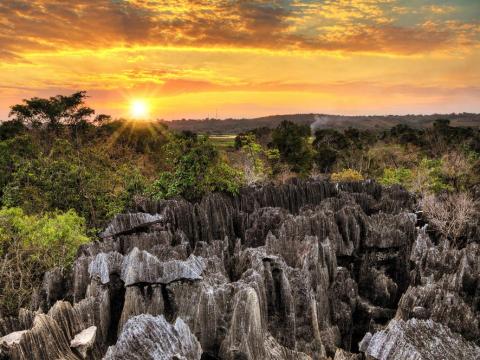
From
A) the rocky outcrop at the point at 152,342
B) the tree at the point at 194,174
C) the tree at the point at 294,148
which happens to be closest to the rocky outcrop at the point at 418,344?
the rocky outcrop at the point at 152,342

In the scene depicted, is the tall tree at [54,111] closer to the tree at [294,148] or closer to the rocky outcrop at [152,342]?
the tree at [294,148]

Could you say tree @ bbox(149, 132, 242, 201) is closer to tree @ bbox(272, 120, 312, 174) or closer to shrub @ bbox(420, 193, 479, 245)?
shrub @ bbox(420, 193, 479, 245)

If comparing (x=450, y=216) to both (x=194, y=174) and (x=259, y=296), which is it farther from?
(x=259, y=296)

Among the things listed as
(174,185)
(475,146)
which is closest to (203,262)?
(174,185)

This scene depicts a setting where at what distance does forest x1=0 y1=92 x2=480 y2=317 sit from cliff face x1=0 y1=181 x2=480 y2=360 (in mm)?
5195

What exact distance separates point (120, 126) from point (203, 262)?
70674 millimetres

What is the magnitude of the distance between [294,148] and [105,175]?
1943 inches

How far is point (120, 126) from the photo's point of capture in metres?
82.1

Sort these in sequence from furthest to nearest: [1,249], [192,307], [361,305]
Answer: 1. [1,249]
2. [361,305]
3. [192,307]

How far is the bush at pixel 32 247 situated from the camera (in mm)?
22469

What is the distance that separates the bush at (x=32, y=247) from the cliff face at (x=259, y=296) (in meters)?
3.14

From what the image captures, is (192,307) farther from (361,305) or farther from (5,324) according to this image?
(361,305)

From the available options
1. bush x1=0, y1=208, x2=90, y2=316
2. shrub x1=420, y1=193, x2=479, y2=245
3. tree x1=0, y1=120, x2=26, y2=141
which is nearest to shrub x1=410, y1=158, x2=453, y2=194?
shrub x1=420, y1=193, x2=479, y2=245

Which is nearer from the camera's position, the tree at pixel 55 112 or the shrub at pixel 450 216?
the shrub at pixel 450 216
